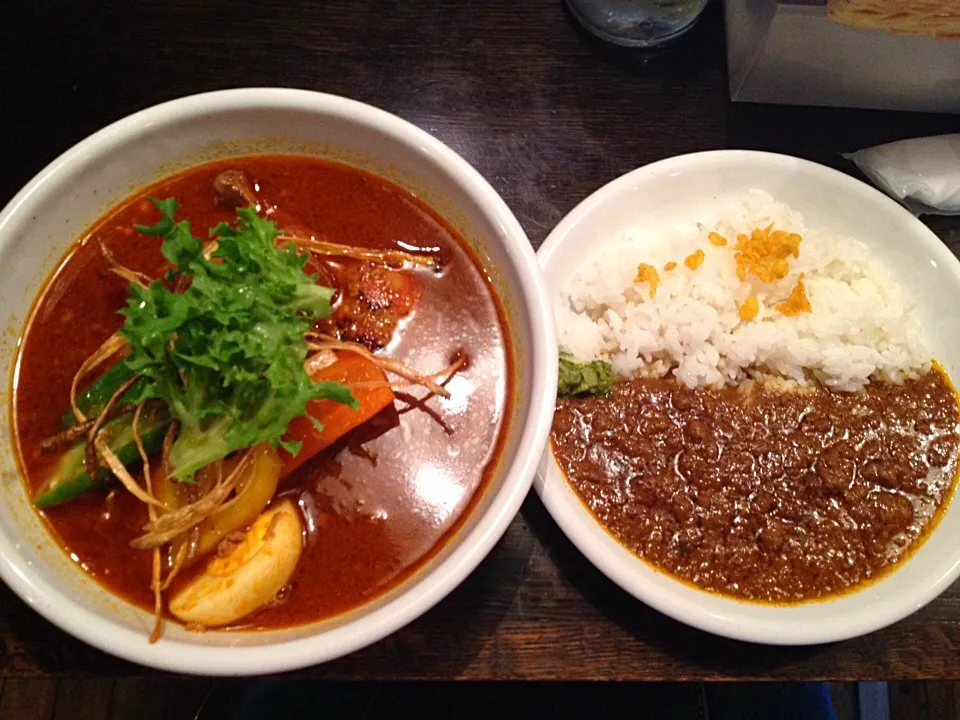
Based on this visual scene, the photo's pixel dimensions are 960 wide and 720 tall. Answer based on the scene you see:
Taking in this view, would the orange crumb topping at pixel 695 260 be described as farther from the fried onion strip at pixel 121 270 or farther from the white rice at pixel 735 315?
the fried onion strip at pixel 121 270

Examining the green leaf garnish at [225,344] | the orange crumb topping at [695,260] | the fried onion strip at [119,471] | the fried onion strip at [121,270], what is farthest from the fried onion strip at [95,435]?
the orange crumb topping at [695,260]

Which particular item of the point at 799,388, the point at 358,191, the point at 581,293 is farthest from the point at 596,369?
the point at 358,191

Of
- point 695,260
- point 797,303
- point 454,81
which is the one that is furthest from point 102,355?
point 797,303

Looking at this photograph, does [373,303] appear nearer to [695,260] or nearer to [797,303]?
[695,260]

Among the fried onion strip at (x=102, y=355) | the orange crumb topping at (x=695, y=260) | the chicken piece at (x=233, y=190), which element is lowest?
the orange crumb topping at (x=695, y=260)

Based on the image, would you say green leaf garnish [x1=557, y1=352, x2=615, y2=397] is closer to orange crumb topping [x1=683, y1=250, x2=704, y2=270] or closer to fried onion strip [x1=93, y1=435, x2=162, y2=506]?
orange crumb topping [x1=683, y1=250, x2=704, y2=270]

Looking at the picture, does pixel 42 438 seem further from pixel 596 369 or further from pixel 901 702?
pixel 901 702
